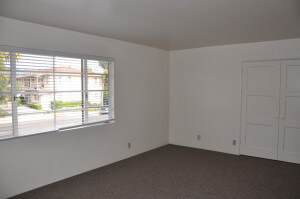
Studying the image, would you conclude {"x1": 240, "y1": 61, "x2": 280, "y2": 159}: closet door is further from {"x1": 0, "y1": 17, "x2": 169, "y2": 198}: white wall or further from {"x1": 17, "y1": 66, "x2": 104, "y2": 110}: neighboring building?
{"x1": 17, "y1": 66, "x2": 104, "y2": 110}: neighboring building

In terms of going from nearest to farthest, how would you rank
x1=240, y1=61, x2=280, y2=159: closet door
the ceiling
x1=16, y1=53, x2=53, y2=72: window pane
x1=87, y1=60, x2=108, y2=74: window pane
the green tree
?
the ceiling
the green tree
x1=16, y1=53, x2=53, y2=72: window pane
x1=87, y1=60, x2=108, y2=74: window pane
x1=240, y1=61, x2=280, y2=159: closet door

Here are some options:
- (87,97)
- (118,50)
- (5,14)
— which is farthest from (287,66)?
(5,14)

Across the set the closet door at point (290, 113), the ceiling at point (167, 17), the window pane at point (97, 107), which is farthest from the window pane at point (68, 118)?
the closet door at point (290, 113)

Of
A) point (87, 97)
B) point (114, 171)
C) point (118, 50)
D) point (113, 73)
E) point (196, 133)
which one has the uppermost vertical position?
point (118, 50)

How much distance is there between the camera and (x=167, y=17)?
3.04 meters

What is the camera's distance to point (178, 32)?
3873 millimetres

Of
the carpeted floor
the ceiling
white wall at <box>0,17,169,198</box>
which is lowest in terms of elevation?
the carpeted floor

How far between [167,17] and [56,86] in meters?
1.99

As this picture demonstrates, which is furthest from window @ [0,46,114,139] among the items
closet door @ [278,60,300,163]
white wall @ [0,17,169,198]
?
closet door @ [278,60,300,163]

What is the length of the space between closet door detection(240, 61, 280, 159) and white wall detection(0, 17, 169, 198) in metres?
1.95

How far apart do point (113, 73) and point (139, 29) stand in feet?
3.78

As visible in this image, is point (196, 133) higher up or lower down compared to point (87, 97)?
lower down

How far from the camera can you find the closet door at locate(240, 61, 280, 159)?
465cm

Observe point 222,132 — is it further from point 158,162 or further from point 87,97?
point 87,97
